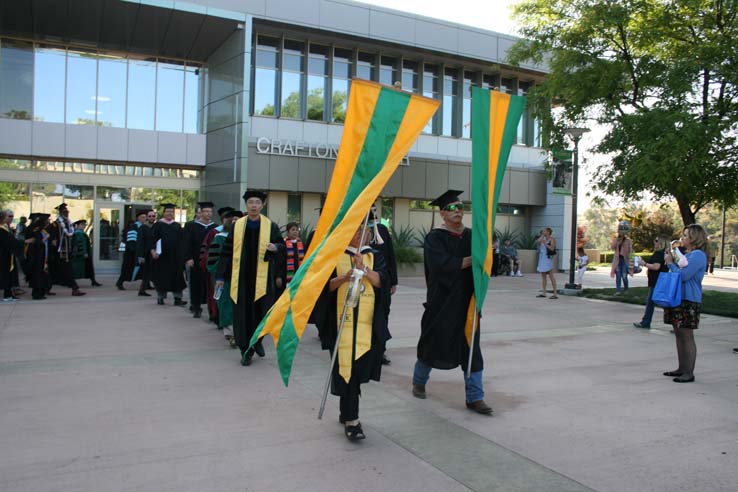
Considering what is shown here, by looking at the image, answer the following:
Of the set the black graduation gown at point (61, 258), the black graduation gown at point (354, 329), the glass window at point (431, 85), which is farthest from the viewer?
the glass window at point (431, 85)

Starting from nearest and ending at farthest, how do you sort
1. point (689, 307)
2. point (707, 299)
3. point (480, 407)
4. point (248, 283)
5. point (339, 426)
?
1. point (339, 426)
2. point (480, 407)
3. point (689, 307)
4. point (248, 283)
5. point (707, 299)

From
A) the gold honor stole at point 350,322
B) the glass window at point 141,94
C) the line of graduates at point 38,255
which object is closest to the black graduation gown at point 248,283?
the gold honor stole at point 350,322

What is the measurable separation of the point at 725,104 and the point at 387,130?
11.8 meters

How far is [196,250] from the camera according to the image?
1027cm

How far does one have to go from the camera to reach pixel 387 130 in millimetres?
4426

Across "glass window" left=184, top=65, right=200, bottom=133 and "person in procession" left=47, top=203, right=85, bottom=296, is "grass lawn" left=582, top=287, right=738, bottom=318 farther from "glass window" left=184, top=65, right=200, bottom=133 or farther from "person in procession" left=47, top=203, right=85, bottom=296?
"glass window" left=184, top=65, right=200, bottom=133

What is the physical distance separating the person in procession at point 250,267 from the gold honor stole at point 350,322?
286cm

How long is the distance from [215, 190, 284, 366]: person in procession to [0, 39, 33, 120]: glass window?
16.2 meters

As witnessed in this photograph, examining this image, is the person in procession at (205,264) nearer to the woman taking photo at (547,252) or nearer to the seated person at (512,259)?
the woman taking photo at (547,252)

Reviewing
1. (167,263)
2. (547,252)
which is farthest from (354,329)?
(547,252)

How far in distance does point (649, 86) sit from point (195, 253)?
11.3 metres

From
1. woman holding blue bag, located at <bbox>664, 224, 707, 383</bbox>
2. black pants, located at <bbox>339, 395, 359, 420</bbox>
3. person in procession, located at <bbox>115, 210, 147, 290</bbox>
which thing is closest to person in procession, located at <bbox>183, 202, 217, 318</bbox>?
person in procession, located at <bbox>115, 210, 147, 290</bbox>

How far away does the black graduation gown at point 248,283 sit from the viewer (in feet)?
23.5

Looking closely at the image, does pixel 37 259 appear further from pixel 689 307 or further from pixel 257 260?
pixel 689 307
